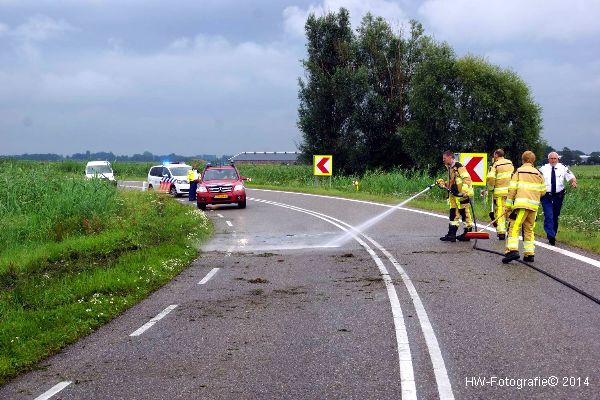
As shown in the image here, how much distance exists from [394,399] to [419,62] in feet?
183

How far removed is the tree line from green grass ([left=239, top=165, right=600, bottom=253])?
5600mm

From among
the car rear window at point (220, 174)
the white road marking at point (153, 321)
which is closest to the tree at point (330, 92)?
the car rear window at point (220, 174)

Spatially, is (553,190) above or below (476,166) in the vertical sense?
below

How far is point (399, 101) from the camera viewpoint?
57.2 metres

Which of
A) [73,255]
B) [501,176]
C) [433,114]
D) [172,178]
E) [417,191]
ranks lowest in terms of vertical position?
[73,255]

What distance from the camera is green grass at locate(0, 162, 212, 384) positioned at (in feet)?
25.5

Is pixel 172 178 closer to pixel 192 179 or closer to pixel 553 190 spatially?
pixel 192 179

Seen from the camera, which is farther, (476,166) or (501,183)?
(476,166)

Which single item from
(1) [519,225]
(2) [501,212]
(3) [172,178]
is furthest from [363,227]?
(3) [172,178]

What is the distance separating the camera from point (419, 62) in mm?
58250

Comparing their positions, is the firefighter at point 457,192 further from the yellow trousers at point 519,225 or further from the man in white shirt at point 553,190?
the yellow trousers at point 519,225

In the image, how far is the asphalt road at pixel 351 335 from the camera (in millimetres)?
5410

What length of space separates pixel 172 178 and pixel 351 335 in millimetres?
30864

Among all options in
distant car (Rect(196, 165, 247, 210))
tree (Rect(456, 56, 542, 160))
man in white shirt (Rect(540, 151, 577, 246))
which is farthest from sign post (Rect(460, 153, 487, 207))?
tree (Rect(456, 56, 542, 160))
